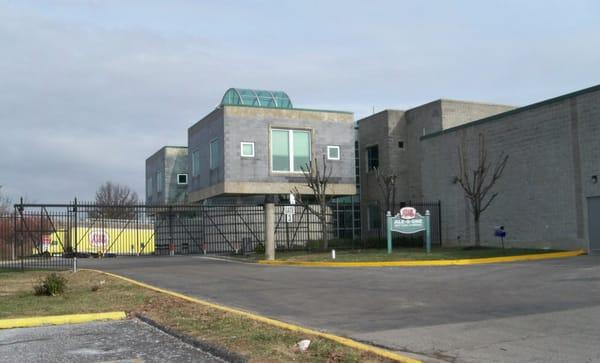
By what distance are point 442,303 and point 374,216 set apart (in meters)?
29.1

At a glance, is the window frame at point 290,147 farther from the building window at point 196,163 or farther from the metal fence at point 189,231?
the building window at point 196,163

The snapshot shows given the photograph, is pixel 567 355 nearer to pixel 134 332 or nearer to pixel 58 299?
pixel 134 332

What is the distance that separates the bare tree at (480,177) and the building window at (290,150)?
11119 millimetres

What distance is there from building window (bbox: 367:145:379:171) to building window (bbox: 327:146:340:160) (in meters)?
2.99

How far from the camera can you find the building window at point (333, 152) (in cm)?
3934

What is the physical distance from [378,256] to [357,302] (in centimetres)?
1171

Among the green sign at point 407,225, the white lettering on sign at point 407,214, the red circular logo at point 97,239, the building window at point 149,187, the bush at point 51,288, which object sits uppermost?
the building window at point 149,187

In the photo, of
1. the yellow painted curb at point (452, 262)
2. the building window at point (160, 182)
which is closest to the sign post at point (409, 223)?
the yellow painted curb at point (452, 262)

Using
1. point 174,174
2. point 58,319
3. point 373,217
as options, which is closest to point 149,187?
point 174,174

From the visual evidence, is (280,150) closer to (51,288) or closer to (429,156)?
(429,156)

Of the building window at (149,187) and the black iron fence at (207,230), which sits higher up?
the building window at (149,187)

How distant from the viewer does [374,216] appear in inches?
1587

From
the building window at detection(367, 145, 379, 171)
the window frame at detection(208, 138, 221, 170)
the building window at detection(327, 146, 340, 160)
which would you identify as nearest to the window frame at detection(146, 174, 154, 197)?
the window frame at detection(208, 138, 221, 170)

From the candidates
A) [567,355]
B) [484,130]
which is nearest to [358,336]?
[567,355]
